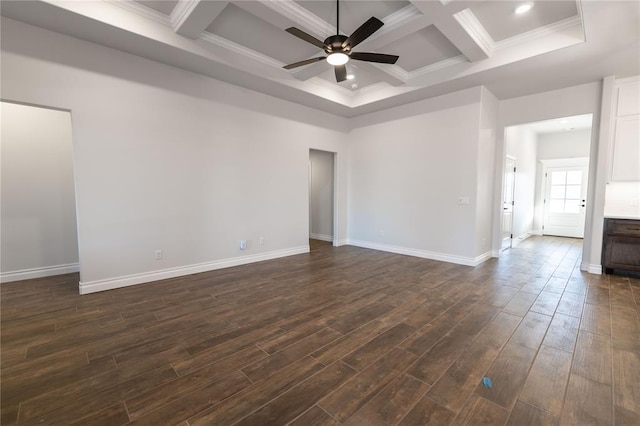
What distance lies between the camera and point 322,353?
2117mm

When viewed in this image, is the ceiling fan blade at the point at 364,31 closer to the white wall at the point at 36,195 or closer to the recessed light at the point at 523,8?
the recessed light at the point at 523,8

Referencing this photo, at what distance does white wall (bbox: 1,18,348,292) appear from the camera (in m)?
3.11

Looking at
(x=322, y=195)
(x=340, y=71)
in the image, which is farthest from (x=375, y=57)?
(x=322, y=195)

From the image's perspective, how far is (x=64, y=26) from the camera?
2.92 m

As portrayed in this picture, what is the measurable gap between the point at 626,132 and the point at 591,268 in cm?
212

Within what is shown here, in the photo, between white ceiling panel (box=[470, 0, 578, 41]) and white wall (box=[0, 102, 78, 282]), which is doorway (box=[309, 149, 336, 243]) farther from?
white wall (box=[0, 102, 78, 282])

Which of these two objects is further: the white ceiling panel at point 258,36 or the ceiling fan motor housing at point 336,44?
the white ceiling panel at point 258,36

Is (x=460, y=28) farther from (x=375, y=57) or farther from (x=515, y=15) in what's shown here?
(x=375, y=57)

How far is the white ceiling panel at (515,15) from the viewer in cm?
291

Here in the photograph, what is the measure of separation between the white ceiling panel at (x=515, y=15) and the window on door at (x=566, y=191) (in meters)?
6.41

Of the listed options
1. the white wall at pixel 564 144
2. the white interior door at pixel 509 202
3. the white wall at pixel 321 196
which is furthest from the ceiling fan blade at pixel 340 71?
the white wall at pixel 564 144

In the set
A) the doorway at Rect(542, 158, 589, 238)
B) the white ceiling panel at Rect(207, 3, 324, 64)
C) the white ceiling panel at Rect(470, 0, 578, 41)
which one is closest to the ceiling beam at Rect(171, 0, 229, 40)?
the white ceiling panel at Rect(207, 3, 324, 64)

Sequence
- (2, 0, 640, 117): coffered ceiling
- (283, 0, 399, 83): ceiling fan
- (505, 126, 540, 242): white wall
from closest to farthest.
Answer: (283, 0, 399, 83): ceiling fan
(2, 0, 640, 117): coffered ceiling
(505, 126, 540, 242): white wall

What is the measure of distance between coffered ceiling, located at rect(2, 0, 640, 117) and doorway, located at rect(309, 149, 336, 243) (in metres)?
2.51
